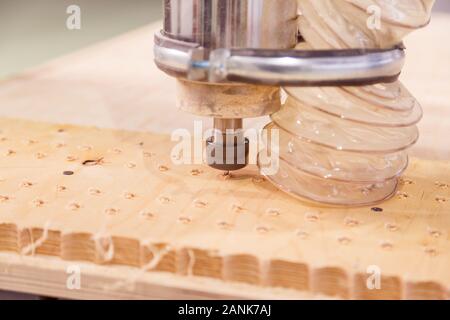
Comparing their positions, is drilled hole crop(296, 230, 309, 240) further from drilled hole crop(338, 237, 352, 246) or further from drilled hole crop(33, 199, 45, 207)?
drilled hole crop(33, 199, 45, 207)

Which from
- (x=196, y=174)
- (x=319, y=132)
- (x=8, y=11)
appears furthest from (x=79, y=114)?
(x=8, y=11)

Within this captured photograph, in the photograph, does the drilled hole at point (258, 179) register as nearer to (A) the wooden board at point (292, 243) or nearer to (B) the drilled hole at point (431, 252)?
(A) the wooden board at point (292, 243)

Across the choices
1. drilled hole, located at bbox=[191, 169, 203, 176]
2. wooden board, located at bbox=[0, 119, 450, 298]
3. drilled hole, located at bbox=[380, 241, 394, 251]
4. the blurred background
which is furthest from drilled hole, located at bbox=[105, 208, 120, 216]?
the blurred background

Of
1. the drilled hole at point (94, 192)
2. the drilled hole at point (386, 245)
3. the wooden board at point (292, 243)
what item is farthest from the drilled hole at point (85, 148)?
the drilled hole at point (386, 245)

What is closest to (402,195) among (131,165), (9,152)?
(131,165)

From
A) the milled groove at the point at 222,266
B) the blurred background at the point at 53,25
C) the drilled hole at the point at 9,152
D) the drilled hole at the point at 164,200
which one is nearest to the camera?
the milled groove at the point at 222,266

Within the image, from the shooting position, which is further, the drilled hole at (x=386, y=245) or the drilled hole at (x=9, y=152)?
the drilled hole at (x=9, y=152)

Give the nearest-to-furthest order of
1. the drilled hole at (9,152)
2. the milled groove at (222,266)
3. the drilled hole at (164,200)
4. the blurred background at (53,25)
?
the milled groove at (222,266) → the drilled hole at (164,200) → the drilled hole at (9,152) → the blurred background at (53,25)
